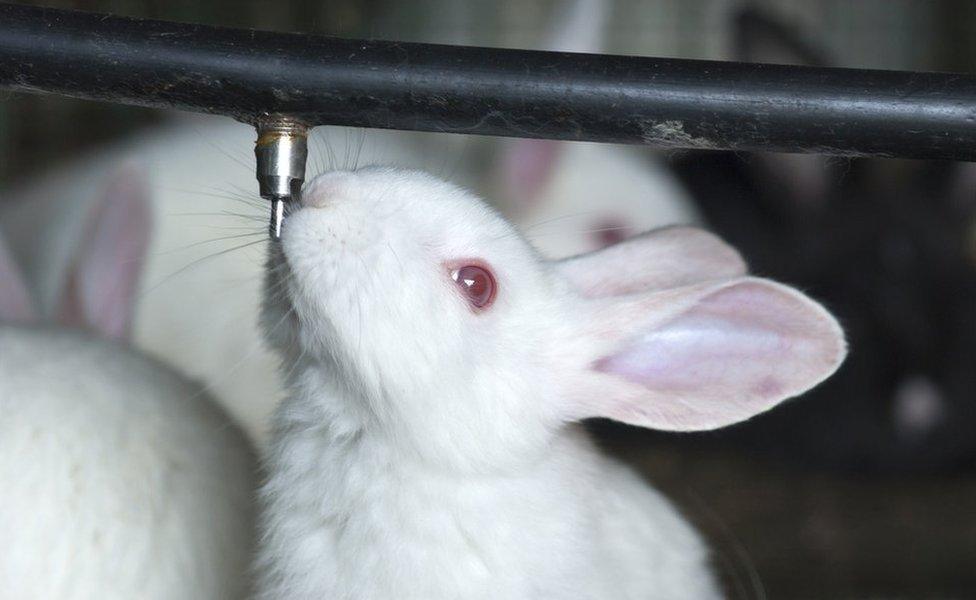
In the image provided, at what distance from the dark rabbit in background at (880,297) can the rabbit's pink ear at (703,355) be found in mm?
1181

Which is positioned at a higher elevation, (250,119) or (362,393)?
(250,119)

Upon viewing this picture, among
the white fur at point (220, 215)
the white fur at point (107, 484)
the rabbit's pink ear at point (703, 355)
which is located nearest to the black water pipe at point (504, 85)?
the rabbit's pink ear at point (703, 355)

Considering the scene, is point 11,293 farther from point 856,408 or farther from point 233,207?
point 856,408

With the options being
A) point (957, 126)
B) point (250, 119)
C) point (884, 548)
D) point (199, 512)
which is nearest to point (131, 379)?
point (199, 512)

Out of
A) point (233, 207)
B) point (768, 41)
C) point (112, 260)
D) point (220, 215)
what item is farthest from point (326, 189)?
point (768, 41)

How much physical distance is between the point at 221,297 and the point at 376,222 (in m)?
1.09

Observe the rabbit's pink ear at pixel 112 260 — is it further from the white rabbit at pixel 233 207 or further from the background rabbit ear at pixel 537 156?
the background rabbit ear at pixel 537 156

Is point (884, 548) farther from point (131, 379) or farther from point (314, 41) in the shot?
point (314, 41)

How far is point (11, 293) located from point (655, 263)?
93 cm

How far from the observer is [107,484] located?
1.40 metres

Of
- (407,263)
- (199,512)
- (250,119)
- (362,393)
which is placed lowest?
(199,512)

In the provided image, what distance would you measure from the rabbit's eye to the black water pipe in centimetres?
33

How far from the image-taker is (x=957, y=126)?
0.95 m

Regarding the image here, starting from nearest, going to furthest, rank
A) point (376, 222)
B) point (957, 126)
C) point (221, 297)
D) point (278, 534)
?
point (957, 126) < point (376, 222) < point (278, 534) < point (221, 297)
